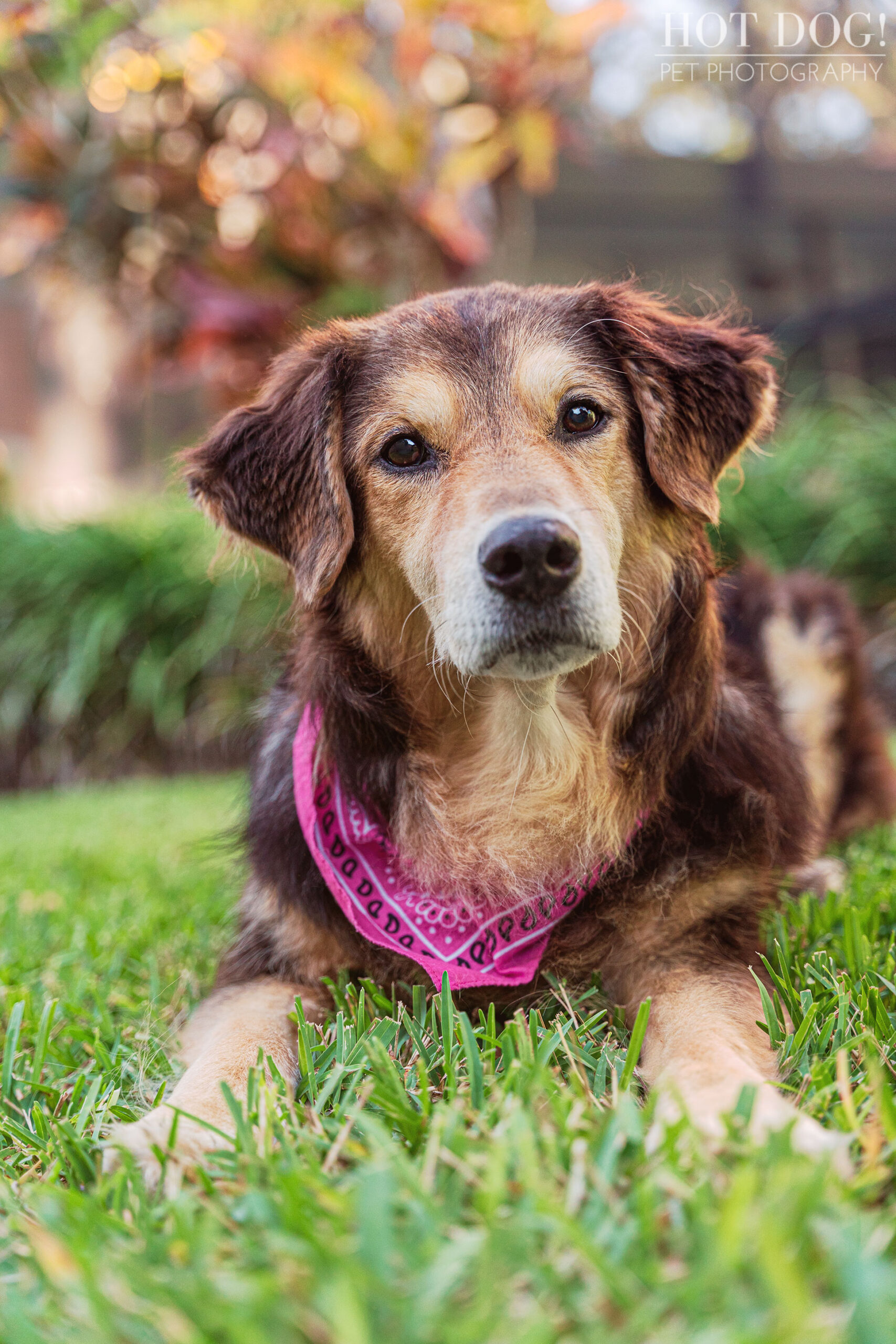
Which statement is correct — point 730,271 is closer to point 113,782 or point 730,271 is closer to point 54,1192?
point 113,782

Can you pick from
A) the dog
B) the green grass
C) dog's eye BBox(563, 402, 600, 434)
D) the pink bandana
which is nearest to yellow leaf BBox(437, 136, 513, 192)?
the dog

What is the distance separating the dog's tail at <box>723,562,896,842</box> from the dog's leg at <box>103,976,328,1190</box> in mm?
2057

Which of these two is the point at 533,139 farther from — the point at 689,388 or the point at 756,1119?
the point at 756,1119

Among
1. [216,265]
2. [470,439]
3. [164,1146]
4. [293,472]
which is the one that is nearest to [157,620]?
[216,265]

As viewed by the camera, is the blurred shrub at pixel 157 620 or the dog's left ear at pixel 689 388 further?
the blurred shrub at pixel 157 620

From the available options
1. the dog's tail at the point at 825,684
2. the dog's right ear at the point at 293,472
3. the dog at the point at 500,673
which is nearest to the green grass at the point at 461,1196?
the dog at the point at 500,673

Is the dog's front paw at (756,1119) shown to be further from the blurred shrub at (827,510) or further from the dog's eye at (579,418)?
the blurred shrub at (827,510)

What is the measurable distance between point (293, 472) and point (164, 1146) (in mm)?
1426

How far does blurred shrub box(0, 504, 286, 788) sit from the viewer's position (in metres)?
6.61

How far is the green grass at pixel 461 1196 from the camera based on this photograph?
901mm

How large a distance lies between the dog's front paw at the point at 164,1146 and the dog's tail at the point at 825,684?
2.48m

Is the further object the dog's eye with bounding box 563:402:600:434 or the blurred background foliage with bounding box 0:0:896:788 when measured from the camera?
the blurred background foliage with bounding box 0:0:896:788

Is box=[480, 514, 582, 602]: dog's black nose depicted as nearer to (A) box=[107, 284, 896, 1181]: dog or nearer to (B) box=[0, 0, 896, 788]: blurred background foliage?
(A) box=[107, 284, 896, 1181]: dog

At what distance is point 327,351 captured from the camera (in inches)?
93.0
